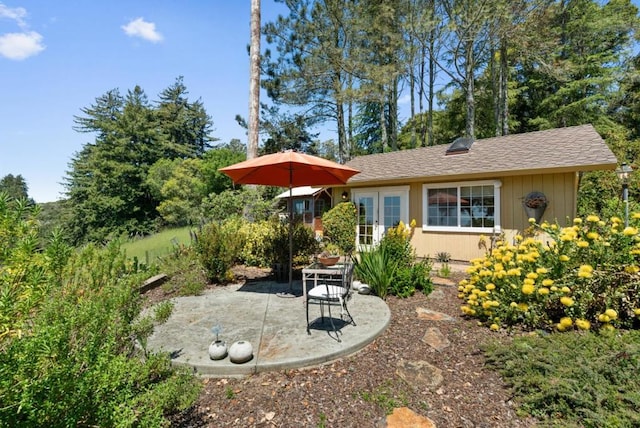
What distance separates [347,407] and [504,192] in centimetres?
743

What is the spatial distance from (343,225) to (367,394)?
8.09 m

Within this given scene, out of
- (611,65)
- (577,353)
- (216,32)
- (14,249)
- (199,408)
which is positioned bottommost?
(199,408)

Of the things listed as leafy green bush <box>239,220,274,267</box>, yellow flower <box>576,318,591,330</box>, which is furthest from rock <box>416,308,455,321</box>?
leafy green bush <box>239,220,274,267</box>

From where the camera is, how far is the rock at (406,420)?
82.0 inches

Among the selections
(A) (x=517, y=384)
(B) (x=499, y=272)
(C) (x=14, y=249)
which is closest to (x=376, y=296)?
(B) (x=499, y=272)

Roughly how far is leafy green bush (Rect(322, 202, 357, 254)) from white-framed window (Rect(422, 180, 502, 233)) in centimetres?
251

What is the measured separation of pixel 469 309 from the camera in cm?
399

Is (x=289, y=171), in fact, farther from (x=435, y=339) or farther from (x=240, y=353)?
(x=435, y=339)

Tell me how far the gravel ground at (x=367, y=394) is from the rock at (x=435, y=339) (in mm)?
41

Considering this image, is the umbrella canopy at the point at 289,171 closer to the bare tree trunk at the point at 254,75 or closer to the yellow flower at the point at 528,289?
the yellow flower at the point at 528,289

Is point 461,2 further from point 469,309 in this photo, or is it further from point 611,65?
point 469,309

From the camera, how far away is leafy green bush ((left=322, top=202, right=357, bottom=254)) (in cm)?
1041

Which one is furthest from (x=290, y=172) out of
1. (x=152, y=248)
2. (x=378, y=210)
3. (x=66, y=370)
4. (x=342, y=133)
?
(x=342, y=133)

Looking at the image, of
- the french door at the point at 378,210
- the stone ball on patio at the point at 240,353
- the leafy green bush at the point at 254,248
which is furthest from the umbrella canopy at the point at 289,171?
the french door at the point at 378,210
